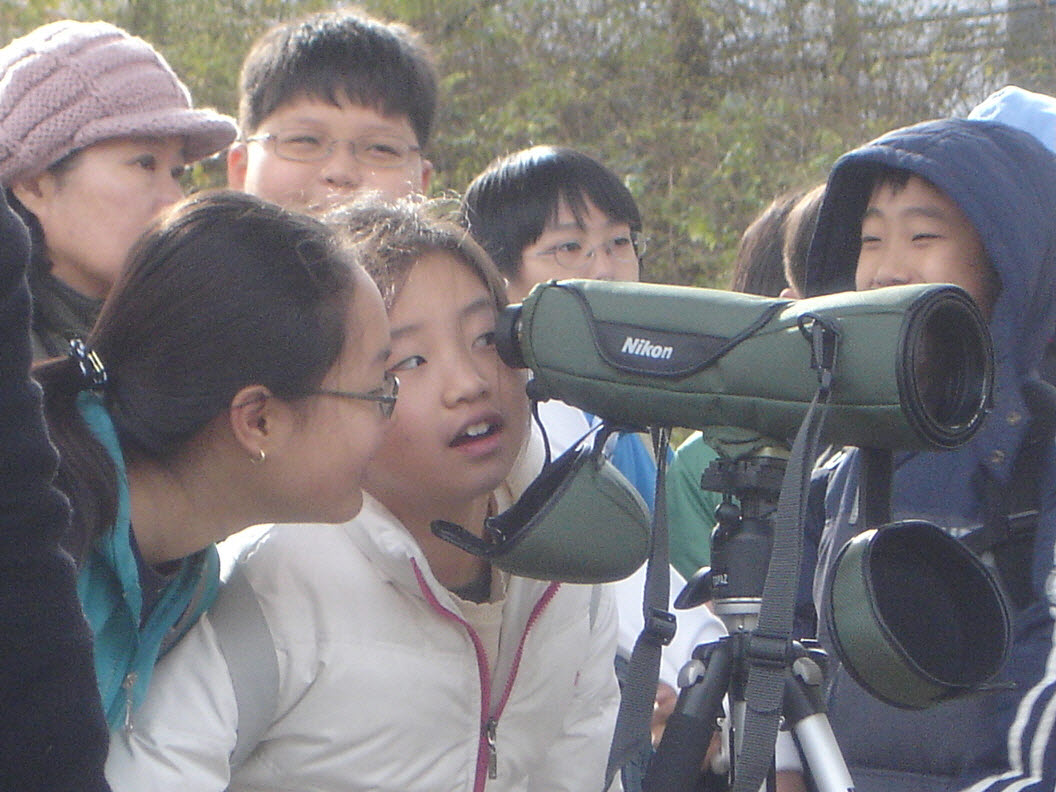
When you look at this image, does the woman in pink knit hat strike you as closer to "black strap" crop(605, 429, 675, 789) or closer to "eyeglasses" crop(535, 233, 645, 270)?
"eyeglasses" crop(535, 233, 645, 270)

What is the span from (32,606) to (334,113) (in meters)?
1.89

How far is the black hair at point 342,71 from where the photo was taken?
247 cm

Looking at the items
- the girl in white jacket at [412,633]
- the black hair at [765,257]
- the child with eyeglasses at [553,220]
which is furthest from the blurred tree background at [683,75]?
the girl in white jacket at [412,633]

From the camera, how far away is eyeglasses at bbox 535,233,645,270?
2631 millimetres

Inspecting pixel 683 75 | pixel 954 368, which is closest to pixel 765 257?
pixel 954 368

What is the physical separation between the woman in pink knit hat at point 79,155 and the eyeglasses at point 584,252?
835mm

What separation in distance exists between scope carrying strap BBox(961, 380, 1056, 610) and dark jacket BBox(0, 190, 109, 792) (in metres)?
1.11

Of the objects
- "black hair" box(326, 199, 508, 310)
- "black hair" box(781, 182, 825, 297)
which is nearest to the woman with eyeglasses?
"black hair" box(326, 199, 508, 310)

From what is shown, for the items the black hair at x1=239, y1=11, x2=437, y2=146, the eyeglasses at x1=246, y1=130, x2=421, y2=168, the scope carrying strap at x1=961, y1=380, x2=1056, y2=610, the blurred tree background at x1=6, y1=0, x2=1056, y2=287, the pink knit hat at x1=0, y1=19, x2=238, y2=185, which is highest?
the blurred tree background at x1=6, y1=0, x2=1056, y2=287

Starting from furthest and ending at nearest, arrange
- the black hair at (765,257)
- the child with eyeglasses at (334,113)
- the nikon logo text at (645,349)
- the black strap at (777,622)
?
the black hair at (765,257)
the child with eyeglasses at (334,113)
the nikon logo text at (645,349)
the black strap at (777,622)

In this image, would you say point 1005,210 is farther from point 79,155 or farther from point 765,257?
point 79,155

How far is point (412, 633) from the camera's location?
1647 millimetres

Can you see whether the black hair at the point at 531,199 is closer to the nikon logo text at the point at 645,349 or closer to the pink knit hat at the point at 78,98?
the pink knit hat at the point at 78,98

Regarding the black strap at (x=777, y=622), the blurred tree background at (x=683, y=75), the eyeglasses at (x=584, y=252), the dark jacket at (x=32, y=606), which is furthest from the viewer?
the blurred tree background at (x=683, y=75)
